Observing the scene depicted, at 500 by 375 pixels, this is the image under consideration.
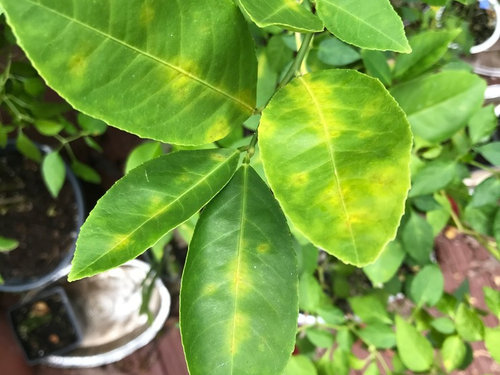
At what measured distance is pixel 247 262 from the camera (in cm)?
39

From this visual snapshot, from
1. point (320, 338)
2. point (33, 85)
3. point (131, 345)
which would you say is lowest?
point (131, 345)

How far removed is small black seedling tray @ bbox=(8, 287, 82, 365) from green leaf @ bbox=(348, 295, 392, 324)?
0.82 meters

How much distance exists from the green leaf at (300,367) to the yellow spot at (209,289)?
1.41ft

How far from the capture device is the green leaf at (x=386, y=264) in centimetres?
79

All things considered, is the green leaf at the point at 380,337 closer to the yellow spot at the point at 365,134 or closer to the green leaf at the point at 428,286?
the green leaf at the point at 428,286

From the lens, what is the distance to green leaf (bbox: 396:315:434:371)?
755mm

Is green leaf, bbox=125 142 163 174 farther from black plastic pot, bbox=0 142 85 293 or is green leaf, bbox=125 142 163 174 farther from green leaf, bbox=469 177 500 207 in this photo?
black plastic pot, bbox=0 142 85 293

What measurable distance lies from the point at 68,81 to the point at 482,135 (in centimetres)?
60

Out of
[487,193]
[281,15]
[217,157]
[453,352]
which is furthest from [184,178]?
[453,352]

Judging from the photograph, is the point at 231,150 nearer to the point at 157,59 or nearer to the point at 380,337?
the point at 157,59

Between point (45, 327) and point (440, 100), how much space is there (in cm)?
116

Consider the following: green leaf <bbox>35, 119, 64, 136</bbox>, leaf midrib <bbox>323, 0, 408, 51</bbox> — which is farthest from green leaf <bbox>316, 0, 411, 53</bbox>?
green leaf <bbox>35, 119, 64, 136</bbox>

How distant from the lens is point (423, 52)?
616 mm

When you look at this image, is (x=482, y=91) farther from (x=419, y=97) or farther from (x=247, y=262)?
(x=247, y=262)
